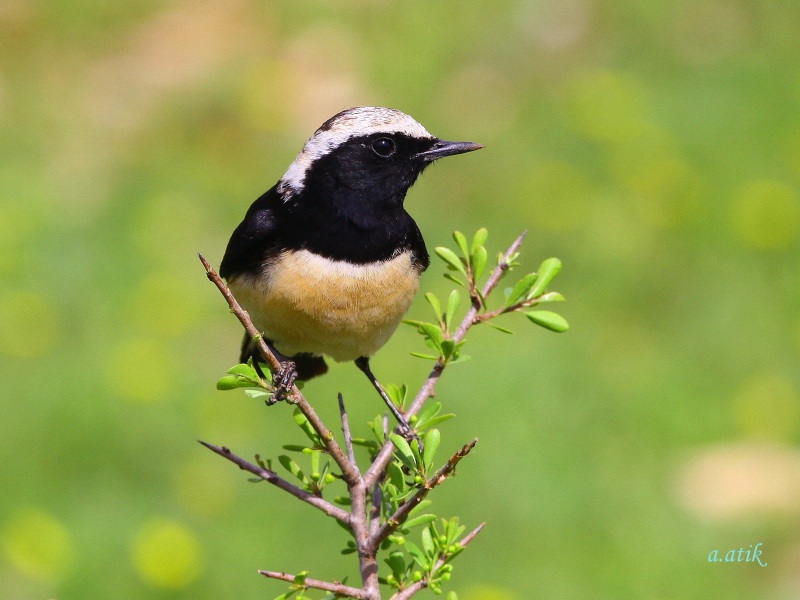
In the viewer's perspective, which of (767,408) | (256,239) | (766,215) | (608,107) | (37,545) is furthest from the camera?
(608,107)

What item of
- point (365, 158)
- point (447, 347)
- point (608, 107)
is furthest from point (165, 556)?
point (608, 107)

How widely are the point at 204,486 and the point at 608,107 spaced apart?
17.4 feet

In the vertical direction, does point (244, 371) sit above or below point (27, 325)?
below

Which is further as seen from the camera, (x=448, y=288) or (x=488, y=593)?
(x=448, y=288)

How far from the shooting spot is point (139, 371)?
738 cm

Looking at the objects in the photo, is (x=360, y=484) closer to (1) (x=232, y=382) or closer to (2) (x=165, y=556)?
(1) (x=232, y=382)

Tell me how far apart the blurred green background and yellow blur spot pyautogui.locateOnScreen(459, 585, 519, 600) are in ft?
0.14

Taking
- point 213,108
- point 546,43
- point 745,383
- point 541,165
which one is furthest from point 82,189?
point 745,383

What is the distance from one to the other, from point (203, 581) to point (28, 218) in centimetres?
415

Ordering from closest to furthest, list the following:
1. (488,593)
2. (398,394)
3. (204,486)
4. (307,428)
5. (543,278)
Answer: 1. (307,428)
2. (543,278)
3. (398,394)
4. (488,593)
5. (204,486)

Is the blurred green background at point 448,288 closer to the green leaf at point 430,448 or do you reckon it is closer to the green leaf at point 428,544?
the green leaf at point 428,544

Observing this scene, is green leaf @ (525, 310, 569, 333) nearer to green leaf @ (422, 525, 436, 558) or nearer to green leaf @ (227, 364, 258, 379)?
green leaf @ (422, 525, 436, 558)

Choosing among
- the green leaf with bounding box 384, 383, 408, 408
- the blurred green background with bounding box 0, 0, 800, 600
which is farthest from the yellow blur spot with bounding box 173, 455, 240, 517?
the green leaf with bounding box 384, 383, 408, 408

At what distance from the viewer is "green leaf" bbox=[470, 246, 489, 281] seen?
3010mm
